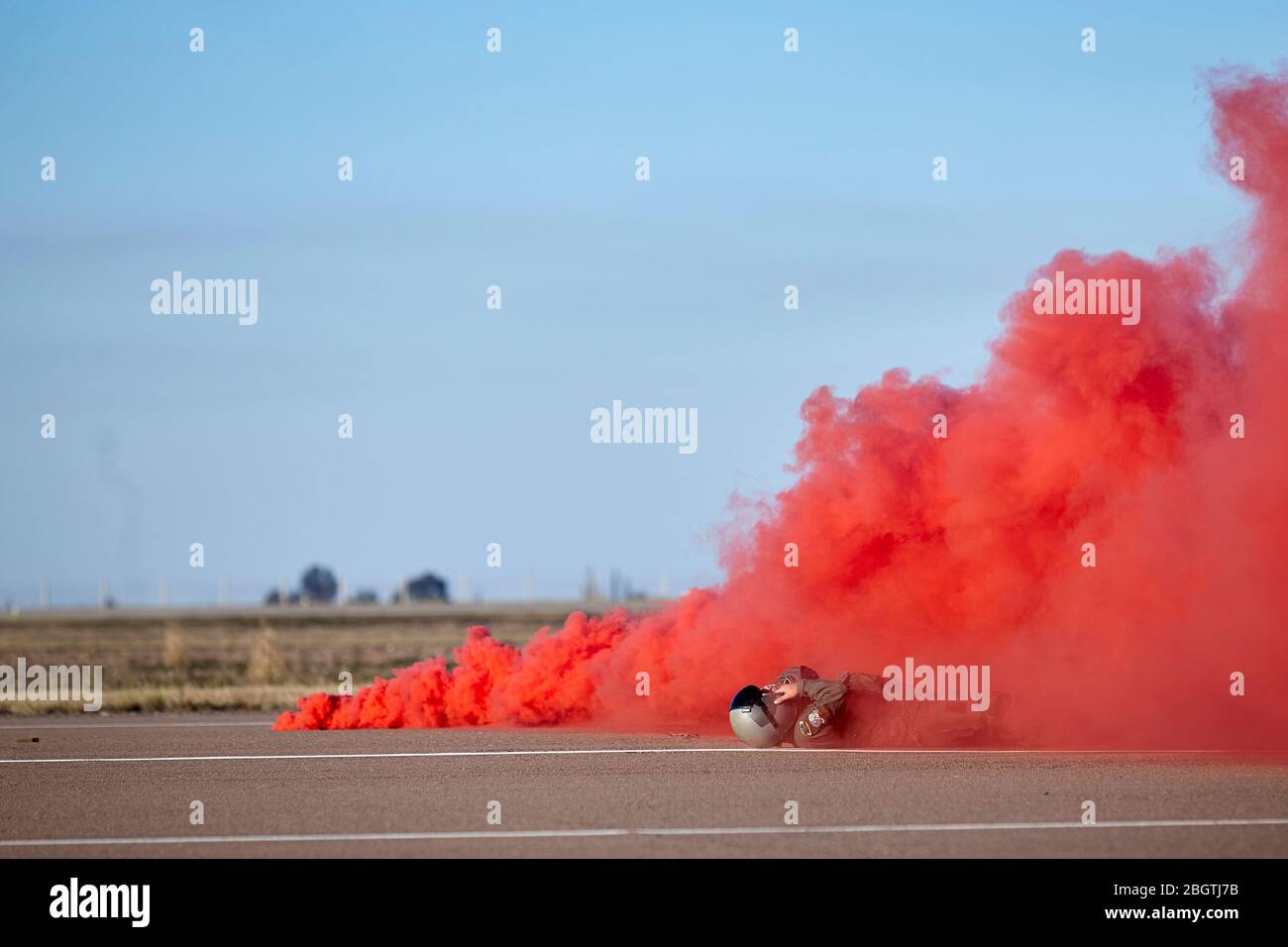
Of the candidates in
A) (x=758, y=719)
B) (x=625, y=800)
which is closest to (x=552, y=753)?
(x=758, y=719)

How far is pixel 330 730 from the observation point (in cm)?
2611

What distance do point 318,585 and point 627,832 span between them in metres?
170

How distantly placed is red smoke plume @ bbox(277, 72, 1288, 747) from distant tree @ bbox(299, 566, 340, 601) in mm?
156953

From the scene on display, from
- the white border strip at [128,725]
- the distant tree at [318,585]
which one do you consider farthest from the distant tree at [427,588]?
the white border strip at [128,725]

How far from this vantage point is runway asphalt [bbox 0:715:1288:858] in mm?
13125

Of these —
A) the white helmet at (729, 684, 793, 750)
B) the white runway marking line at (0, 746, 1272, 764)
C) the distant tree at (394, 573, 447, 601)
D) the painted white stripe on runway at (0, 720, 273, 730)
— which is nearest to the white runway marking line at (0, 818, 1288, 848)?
the white runway marking line at (0, 746, 1272, 764)

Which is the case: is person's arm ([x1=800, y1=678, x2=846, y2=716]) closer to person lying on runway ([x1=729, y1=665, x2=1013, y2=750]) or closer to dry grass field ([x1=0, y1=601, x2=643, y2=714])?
person lying on runway ([x1=729, y1=665, x2=1013, y2=750])

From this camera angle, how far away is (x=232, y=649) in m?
66.9

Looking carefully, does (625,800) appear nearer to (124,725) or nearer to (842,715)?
(842,715)

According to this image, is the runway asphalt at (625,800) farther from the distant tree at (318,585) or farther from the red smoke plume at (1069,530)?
the distant tree at (318,585)

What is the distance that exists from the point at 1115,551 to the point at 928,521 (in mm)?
2945
